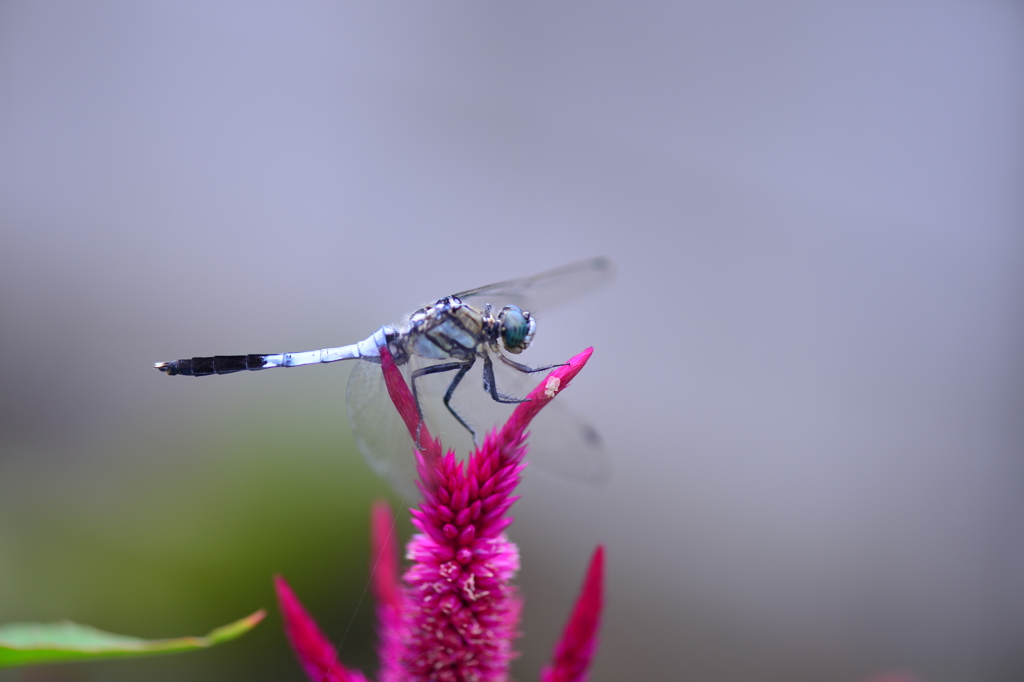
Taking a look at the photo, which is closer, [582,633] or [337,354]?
[582,633]

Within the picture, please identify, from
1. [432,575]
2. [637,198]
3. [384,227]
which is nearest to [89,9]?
[384,227]

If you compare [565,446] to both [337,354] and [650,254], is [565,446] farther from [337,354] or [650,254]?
[650,254]

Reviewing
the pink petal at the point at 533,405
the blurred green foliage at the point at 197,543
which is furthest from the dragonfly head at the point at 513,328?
the blurred green foliage at the point at 197,543

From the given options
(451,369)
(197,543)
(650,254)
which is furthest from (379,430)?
(650,254)

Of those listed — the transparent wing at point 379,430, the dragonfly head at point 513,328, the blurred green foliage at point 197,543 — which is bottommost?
the blurred green foliage at point 197,543

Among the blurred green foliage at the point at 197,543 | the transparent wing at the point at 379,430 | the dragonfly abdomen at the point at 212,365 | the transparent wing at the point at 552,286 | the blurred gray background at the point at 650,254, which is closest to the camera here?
the transparent wing at the point at 379,430

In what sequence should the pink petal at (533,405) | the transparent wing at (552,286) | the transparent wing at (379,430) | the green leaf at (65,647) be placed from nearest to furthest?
the green leaf at (65,647) → the pink petal at (533,405) → the transparent wing at (379,430) → the transparent wing at (552,286)

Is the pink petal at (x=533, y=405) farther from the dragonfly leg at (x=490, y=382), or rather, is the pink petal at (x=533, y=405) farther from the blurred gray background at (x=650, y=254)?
the blurred gray background at (x=650, y=254)
